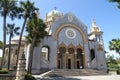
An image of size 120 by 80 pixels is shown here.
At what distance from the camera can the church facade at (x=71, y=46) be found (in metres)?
36.0

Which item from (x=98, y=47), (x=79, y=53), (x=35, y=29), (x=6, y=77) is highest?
(x=35, y=29)

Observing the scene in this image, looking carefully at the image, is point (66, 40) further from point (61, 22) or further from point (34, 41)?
point (34, 41)

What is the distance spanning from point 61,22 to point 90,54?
35.4 ft

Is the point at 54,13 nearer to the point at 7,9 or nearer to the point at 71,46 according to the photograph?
the point at 71,46

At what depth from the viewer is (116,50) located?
36938 millimetres

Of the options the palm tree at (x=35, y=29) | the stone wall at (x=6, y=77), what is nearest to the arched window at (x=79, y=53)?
the palm tree at (x=35, y=29)

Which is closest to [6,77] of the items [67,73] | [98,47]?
[67,73]

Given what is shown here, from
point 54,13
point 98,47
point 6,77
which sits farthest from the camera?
point 54,13

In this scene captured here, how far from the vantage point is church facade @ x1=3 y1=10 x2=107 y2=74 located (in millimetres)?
36031

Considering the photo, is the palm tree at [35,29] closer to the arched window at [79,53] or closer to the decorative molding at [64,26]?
the decorative molding at [64,26]

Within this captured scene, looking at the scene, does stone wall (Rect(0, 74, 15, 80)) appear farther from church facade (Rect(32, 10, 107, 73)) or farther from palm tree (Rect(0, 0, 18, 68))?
church facade (Rect(32, 10, 107, 73))

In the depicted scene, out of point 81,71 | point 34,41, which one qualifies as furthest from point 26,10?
point 81,71

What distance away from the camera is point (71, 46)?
125 ft

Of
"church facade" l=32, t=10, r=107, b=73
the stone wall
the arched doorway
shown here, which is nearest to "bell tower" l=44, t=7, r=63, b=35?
"church facade" l=32, t=10, r=107, b=73
